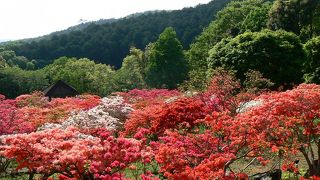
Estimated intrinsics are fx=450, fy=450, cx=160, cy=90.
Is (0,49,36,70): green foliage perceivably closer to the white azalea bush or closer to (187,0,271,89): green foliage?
(187,0,271,89): green foliage

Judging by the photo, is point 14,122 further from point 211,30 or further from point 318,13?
point 211,30

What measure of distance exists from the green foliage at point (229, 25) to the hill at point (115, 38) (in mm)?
37726

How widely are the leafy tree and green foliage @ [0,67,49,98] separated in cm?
1693

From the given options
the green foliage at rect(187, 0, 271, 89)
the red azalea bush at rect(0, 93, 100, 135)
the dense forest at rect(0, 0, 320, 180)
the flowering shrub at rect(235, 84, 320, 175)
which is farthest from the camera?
the green foliage at rect(187, 0, 271, 89)

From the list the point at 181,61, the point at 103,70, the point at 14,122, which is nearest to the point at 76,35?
the point at 103,70

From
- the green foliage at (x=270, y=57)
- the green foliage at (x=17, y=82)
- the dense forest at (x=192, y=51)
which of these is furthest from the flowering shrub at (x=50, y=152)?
the green foliage at (x=17, y=82)

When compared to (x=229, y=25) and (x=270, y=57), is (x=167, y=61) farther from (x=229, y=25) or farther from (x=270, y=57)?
(x=270, y=57)

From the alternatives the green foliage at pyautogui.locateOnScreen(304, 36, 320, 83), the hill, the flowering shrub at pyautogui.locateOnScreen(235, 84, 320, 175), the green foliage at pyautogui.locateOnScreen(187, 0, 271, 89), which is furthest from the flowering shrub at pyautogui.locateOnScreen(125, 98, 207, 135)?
the hill

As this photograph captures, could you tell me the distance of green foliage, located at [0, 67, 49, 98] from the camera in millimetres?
59241

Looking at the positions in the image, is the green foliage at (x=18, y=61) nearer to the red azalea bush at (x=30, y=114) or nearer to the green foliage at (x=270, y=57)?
the red azalea bush at (x=30, y=114)

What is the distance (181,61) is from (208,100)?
32848 mm

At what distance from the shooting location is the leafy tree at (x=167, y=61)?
181 ft

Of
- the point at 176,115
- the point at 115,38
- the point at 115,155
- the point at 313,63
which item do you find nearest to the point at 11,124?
the point at 176,115

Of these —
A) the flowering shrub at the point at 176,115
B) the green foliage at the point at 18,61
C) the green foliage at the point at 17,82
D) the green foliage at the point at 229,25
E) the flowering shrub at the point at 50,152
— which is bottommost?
the green foliage at the point at 18,61
